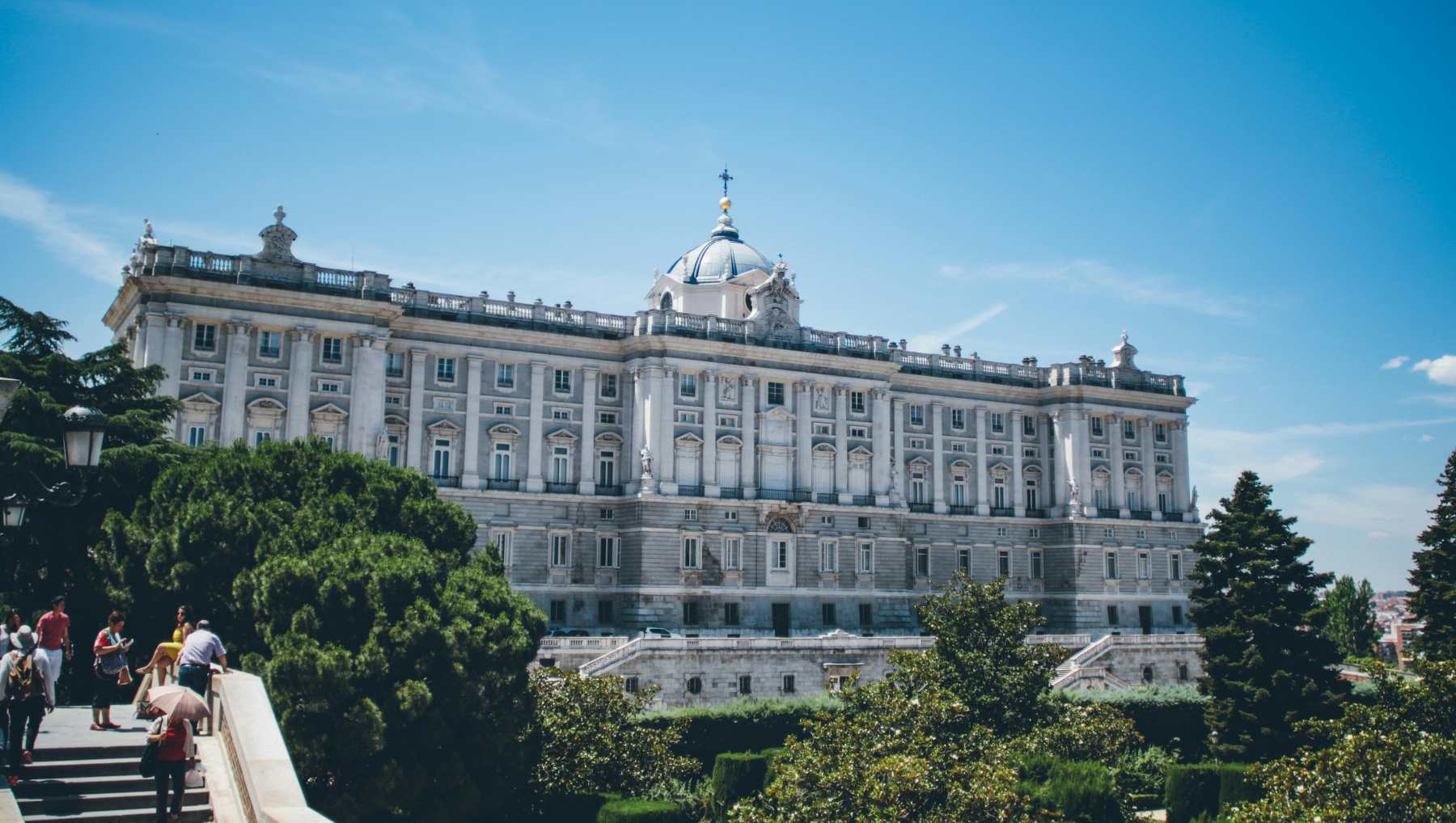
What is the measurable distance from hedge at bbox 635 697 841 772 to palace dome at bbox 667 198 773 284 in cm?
2993

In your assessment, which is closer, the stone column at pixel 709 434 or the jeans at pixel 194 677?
the jeans at pixel 194 677

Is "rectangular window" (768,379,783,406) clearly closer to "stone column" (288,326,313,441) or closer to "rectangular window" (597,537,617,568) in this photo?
"rectangular window" (597,537,617,568)

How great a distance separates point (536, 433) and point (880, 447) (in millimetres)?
19080

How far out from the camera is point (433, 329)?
194 feet

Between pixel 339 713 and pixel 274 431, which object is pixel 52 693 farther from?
pixel 274 431

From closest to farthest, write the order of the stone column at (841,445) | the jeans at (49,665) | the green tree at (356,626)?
the jeans at (49,665)
the green tree at (356,626)
the stone column at (841,445)

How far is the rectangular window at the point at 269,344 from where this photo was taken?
5434cm

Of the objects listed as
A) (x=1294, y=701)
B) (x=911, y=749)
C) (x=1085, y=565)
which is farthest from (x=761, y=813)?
(x=1085, y=565)

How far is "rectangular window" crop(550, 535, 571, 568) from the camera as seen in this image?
59.9m

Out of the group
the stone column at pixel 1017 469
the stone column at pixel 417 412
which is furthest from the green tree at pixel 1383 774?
the stone column at pixel 1017 469

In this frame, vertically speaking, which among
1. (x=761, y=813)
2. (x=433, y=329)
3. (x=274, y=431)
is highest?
(x=433, y=329)

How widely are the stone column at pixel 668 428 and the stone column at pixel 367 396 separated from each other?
1347cm

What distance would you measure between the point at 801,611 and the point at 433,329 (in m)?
23.3

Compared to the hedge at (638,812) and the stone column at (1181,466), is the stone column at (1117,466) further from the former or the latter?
the hedge at (638,812)
